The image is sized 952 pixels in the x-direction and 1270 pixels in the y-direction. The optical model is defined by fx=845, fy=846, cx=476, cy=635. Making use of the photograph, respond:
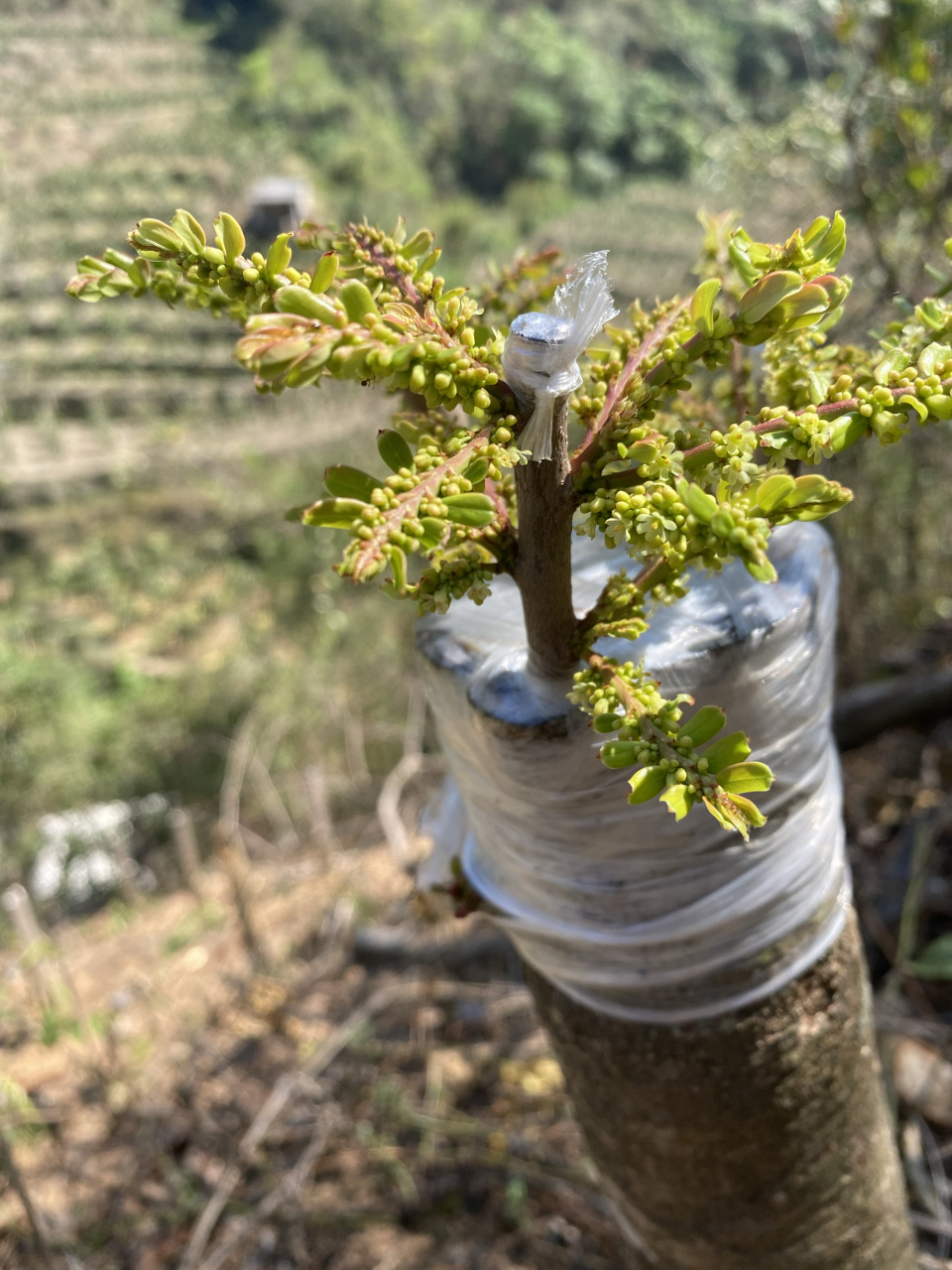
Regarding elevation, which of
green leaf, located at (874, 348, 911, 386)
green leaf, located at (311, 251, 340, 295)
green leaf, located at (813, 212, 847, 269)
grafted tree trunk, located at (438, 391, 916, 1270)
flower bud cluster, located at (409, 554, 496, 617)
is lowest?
grafted tree trunk, located at (438, 391, 916, 1270)

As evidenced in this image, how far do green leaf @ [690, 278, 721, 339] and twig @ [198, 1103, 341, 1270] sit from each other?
1726 mm

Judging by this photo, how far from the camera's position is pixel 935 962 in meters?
1.56

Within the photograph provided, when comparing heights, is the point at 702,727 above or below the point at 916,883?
above

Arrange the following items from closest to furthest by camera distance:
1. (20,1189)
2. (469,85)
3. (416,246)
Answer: (416,246), (20,1189), (469,85)

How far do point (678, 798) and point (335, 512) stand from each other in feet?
0.65

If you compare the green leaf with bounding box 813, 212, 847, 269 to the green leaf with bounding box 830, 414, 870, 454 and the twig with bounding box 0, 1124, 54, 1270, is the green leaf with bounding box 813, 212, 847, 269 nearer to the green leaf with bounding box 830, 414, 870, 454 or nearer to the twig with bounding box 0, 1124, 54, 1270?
the green leaf with bounding box 830, 414, 870, 454

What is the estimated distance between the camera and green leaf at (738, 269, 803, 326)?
1.32 ft

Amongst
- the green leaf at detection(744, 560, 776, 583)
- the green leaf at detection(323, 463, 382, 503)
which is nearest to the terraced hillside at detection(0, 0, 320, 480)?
the green leaf at detection(323, 463, 382, 503)

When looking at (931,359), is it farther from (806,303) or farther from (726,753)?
(726,753)

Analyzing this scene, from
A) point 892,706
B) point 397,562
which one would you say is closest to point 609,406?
point 397,562

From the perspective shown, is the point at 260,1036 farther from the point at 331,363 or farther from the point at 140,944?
the point at 331,363

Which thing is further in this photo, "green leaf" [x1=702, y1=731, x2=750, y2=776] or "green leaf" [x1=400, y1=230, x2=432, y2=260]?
"green leaf" [x1=400, y1=230, x2=432, y2=260]

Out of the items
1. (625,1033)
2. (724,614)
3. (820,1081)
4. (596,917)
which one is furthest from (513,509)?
(820,1081)

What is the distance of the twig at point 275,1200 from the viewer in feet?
5.07
